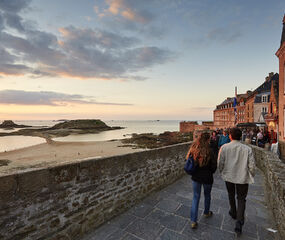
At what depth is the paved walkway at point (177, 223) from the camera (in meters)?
2.98

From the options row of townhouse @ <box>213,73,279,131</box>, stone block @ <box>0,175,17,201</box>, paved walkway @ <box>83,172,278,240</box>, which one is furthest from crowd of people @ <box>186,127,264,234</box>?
row of townhouse @ <box>213,73,279,131</box>

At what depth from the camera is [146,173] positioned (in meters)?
4.71

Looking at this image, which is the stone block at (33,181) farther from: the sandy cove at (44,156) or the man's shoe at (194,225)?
the sandy cove at (44,156)

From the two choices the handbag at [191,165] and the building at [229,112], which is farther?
the building at [229,112]

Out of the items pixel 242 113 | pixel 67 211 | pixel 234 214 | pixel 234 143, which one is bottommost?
pixel 234 214

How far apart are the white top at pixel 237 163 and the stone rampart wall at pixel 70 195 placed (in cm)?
220

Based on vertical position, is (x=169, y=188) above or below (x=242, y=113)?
below

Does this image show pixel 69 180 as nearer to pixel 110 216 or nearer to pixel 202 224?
pixel 110 216

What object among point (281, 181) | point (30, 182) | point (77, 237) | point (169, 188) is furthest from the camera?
point (169, 188)

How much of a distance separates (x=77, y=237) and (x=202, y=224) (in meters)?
2.47

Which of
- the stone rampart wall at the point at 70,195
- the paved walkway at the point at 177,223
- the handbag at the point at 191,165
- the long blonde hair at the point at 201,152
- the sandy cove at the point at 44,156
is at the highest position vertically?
the long blonde hair at the point at 201,152

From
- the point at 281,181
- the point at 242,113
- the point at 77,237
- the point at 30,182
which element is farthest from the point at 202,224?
the point at 242,113

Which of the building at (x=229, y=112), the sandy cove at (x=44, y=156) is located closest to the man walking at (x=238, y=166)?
the sandy cove at (x=44, y=156)

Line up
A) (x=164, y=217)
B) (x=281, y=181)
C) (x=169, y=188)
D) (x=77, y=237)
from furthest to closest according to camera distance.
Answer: (x=169, y=188), (x=164, y=217), (x=77, y=237), (x=281, y=181)
